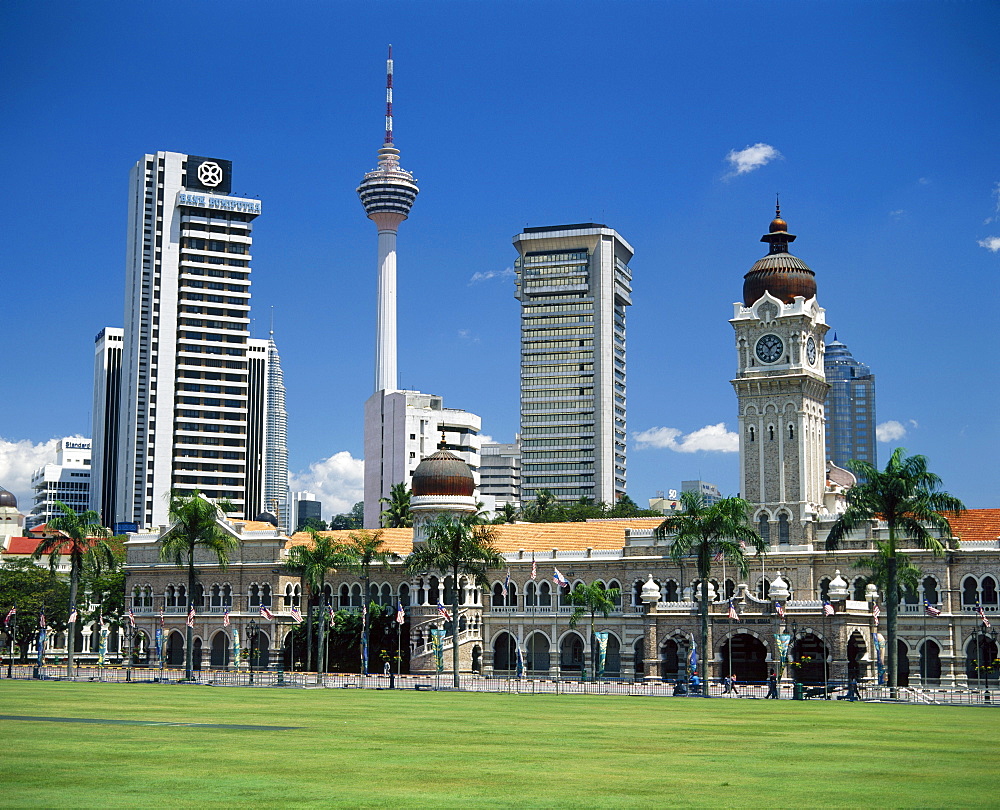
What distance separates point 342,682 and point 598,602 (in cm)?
2131

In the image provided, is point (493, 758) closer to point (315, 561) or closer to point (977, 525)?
point (977, 525)

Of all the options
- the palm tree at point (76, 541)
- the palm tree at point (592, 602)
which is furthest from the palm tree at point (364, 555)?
the palm tree at point (76, 541)

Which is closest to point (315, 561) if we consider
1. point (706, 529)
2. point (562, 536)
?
point (562, 536)

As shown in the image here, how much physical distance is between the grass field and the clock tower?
4359 centimetres

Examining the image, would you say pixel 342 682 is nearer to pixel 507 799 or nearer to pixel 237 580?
pixel 237 580

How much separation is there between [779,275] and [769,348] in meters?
5.28

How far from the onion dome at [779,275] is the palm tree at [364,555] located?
1347 inches

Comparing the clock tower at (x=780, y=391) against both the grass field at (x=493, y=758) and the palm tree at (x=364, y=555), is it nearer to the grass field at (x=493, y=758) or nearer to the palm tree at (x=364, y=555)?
the palm tree at (x=364, y=555)

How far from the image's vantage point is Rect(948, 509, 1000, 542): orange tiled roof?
301ft

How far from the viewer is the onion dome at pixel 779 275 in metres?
101

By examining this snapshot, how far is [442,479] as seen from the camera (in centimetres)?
11012

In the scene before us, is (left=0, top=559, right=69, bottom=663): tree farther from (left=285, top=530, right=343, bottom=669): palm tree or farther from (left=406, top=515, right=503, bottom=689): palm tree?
(left=406, top=515, right=503, bottom=689): palm tree

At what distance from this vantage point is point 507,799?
25578 millimetres

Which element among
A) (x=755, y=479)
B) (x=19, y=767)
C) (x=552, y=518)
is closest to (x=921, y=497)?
(x=755, y=479)
